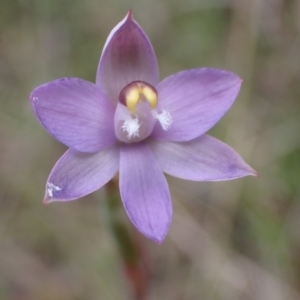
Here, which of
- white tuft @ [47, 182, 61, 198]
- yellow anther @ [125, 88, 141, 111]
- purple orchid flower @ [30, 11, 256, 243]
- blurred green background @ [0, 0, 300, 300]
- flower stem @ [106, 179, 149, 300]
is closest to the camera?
white tuft @ [47, 182, 61, 198]

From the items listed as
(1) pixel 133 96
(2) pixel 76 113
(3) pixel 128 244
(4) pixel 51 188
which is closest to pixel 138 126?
(1) pixel 133 96

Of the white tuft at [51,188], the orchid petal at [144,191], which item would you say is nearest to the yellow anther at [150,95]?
the orchid petal at [144,191]

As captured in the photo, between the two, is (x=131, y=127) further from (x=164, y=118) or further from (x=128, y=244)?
(x=128, y=244)

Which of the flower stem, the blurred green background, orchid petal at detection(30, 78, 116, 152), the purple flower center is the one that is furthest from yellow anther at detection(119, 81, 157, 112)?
the blurred green background

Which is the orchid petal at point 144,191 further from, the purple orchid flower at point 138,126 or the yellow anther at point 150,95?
the yellow anther at point 150,95

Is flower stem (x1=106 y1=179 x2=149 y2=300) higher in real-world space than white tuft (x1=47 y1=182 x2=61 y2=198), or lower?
lower

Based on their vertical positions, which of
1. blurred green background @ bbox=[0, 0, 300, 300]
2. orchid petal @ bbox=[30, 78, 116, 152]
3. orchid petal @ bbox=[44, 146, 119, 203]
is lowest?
blurred green background @ bbox=[0, 0, 300, 300]

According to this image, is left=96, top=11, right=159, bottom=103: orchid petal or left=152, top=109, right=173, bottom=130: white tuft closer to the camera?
left=96, top=11, right=159, bottom=103: orchid petal

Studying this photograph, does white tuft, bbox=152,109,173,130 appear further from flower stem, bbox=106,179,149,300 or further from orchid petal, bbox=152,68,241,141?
flower stem, bbox=106,179,149,300

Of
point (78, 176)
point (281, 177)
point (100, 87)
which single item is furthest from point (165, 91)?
point (281, 177)
